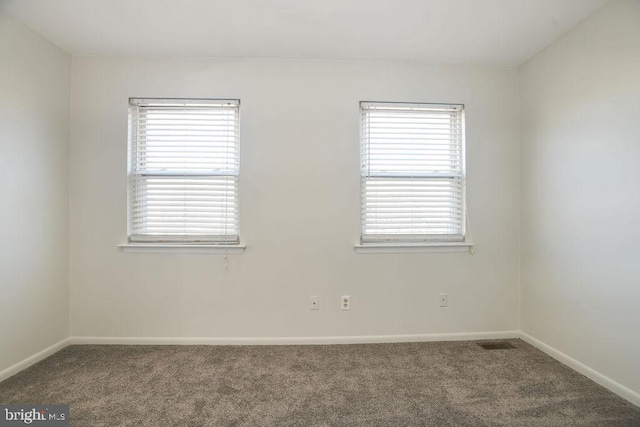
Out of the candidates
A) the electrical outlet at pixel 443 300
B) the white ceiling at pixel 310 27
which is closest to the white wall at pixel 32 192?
the white ceiling at pixel 310 27

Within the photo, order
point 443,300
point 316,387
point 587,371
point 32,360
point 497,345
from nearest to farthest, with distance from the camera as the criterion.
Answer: point 316,387, point 587,371, point 32,360, point 497,345, point 443,300

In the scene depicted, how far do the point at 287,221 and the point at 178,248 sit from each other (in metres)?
0.96

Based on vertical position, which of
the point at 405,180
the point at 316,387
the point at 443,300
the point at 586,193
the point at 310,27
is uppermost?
the point at 310,27

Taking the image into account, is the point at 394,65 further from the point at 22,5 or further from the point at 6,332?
the point at 6,332

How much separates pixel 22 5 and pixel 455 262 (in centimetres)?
369

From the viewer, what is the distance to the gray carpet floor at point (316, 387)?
1.47 metres

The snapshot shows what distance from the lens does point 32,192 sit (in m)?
1.99

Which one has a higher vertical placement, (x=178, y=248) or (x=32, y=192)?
(x=32, y=192)

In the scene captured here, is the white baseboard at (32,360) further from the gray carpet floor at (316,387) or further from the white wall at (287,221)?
the white wall at (287,221)

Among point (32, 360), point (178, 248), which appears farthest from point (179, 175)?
point (32, 360)

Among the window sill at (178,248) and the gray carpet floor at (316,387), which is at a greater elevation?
the window sill at (178,248)

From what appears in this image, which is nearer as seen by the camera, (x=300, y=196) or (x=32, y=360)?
(x=32, y=360)

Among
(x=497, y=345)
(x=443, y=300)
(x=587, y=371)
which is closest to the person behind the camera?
(x=587, y=371)

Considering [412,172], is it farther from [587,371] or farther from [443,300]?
[587,371]
